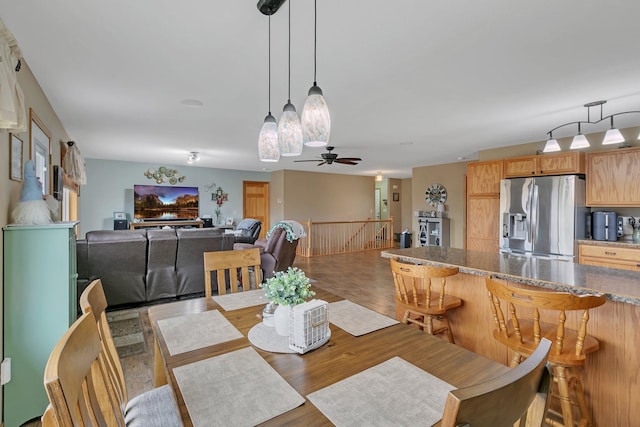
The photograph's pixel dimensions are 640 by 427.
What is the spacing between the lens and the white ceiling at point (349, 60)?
169 cm

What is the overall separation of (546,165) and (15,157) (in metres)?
5.74

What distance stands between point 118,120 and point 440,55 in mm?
3781

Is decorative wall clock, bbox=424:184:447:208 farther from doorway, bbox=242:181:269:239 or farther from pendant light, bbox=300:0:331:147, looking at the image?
pendant light, bbox=300:0:331:147

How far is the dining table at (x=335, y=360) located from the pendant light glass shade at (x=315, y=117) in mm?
906

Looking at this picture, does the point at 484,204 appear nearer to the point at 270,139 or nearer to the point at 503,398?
the point at 270,139

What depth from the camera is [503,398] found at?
0.56 metres

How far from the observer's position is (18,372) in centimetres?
187

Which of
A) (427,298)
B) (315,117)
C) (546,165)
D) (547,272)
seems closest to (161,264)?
(427,298)

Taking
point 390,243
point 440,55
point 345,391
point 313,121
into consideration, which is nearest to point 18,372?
point 345,391

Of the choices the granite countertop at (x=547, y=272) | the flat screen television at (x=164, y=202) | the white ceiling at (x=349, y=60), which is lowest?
the granite countertop at (x=547, y=272)

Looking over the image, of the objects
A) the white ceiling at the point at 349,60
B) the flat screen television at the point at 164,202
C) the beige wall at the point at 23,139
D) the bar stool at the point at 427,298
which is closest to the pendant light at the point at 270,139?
the white ceiling at the point at 349,60

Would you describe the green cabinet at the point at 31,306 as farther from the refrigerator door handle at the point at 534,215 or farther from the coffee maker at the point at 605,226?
the coffee maker at the point at 605,226

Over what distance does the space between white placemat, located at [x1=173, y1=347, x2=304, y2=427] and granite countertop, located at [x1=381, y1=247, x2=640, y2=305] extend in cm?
159

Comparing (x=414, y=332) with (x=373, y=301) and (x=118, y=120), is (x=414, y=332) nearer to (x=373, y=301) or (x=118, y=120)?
(x=373, y=301)
